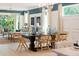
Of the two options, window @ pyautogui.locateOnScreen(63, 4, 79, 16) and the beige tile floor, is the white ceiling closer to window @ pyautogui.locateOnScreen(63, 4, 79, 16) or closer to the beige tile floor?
window @ pyautogui.locateOnScreen(63, 4, 79, 16)

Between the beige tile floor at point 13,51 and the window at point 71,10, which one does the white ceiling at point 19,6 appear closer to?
the window at point 71,10

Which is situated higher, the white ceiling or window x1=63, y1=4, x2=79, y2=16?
the white ceiling

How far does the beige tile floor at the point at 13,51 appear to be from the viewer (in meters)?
4.29

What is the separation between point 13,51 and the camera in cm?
429

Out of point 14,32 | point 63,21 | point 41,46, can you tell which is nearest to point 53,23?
point 63,21

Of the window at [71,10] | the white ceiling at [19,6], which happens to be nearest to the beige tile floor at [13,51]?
the white ceiling at [19,6]

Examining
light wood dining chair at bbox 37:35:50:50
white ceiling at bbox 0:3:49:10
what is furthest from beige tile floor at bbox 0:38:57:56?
white ceiling at bbox 0:3:49:10

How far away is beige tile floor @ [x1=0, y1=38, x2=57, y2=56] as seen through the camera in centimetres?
429

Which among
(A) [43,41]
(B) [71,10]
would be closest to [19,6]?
(A) [43,41]

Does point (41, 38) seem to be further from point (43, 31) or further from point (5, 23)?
point (5, 23)

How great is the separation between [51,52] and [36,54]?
299 mm

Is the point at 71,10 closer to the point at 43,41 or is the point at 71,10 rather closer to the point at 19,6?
the point at 43,41

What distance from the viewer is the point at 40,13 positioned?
4.36 meters

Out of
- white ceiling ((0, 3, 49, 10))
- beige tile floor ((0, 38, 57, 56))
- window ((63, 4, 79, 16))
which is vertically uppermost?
white ceiling ((0, 3, 49, 10))
